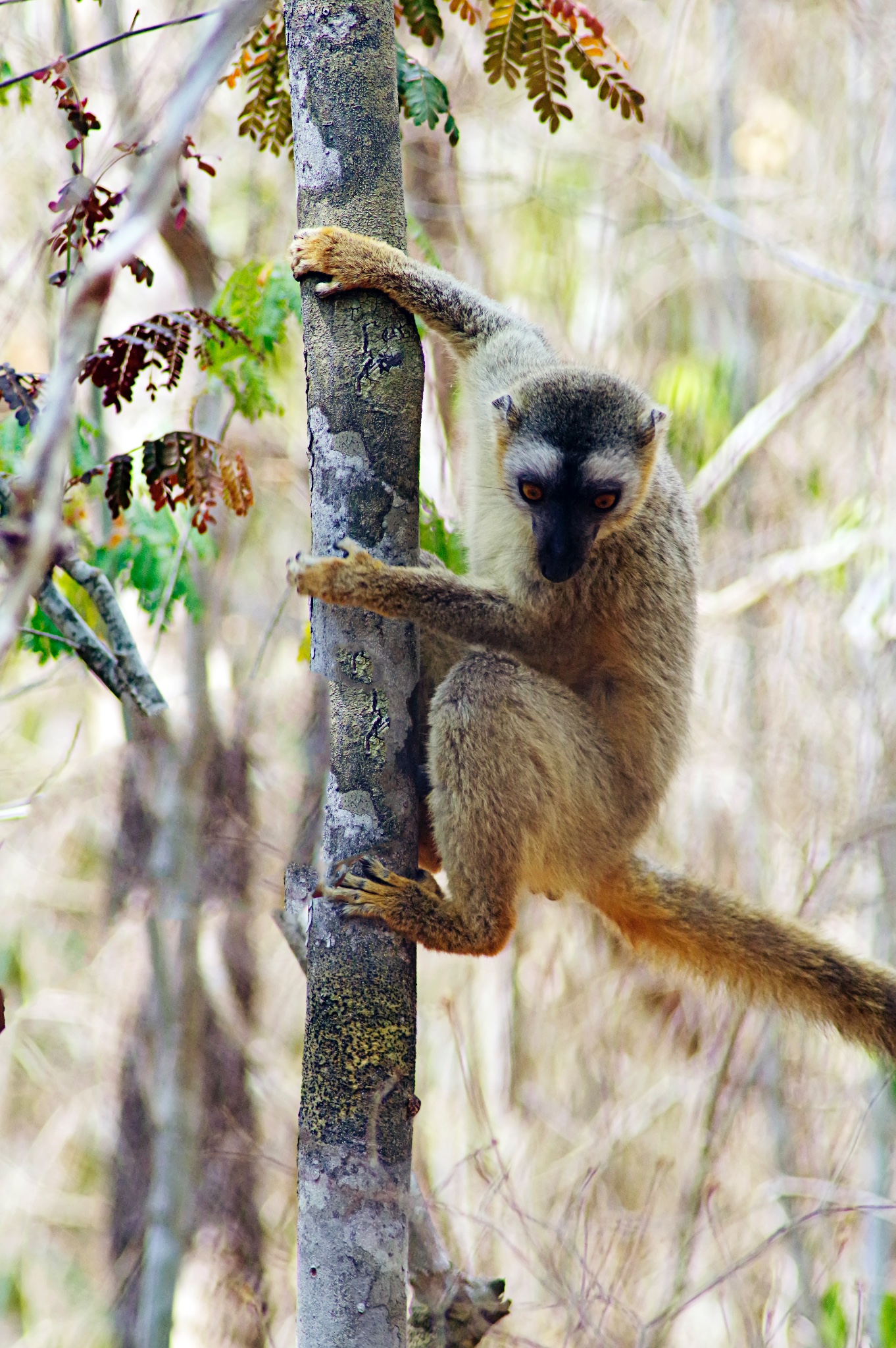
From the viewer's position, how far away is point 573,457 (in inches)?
151

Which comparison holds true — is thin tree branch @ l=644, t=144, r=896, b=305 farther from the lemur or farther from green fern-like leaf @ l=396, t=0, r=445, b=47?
green fern-like leaf @ l=396, t=0, r=445, b=47

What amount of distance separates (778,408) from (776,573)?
4.11 ft

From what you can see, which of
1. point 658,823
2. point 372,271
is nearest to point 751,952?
point 372,271

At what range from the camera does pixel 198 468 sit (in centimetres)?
353

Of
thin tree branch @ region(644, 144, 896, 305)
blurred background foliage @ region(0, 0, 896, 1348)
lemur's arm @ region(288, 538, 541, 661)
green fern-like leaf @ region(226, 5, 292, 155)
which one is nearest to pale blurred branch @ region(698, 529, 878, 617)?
blurred background foliage @ region(0, 0, 896, 1348)

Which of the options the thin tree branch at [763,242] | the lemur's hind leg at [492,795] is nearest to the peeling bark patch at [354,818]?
the lemur's hind leg at [492,795]

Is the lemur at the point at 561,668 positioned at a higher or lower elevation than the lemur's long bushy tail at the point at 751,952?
higher

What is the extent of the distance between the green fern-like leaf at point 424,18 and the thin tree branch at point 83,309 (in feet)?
9.45

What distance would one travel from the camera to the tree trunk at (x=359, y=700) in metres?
2.66

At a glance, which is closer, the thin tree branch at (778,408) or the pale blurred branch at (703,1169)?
the pale blurred branch at (703,1169)

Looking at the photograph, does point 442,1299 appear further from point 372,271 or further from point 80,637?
point 372,271

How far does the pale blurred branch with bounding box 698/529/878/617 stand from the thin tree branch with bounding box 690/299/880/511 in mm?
648

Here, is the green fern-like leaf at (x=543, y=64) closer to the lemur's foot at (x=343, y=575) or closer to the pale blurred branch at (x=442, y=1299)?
the lemur's foot at (x=343, y=575)

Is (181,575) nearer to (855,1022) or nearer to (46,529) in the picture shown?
(855,1022)
